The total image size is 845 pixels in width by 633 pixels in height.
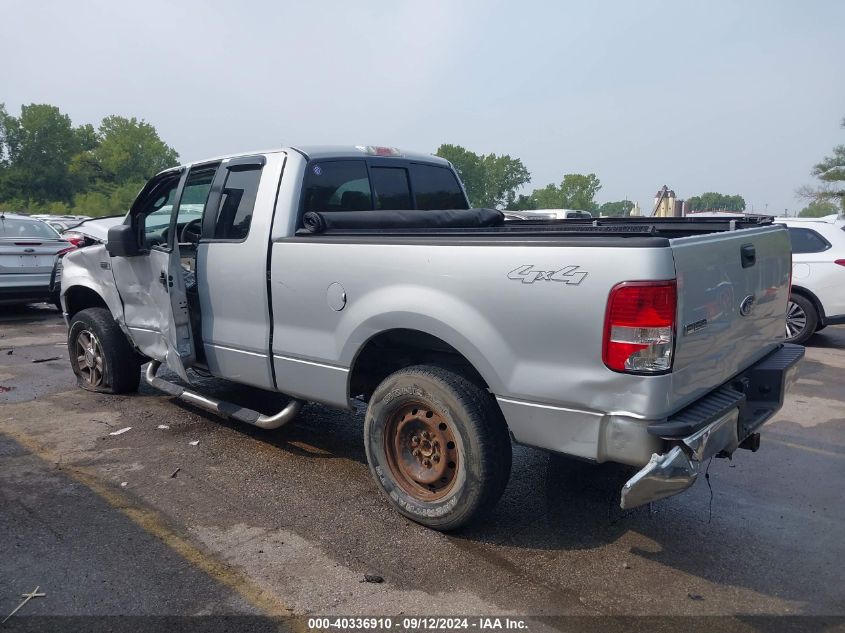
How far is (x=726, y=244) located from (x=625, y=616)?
1788 mm

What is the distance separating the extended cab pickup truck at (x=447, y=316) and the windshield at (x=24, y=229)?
7156mm

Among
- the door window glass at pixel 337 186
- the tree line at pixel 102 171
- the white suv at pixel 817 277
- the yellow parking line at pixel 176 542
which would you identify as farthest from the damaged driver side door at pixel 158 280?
the tree line at pixel 102 171

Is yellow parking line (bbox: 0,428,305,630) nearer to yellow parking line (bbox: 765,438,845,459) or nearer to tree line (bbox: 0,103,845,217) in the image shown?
yellow parking line (bbox: 765,438,845,459)

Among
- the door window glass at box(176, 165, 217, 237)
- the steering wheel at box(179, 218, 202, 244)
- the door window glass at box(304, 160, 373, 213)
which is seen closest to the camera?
the door window glass at box(304, 160, 373, 213)

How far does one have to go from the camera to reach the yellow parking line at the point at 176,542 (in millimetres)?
3020

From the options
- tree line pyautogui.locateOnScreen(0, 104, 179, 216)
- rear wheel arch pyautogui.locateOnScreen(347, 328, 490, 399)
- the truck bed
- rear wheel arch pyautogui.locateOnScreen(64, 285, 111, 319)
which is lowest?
rear wheel arch pyautogui.locateOnScreen(347, 328, 490, 399)

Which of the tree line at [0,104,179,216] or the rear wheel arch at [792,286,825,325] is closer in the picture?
the rear wheel arch at [792,286,825,325]

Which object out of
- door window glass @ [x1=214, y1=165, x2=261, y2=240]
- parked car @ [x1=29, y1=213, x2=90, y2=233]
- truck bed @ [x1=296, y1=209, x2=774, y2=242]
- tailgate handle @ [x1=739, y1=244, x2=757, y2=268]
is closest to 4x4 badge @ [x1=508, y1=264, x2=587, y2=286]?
truck bed @ [x1=296, y1=209, x2=774, y2=242]

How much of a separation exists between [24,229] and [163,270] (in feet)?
27.8

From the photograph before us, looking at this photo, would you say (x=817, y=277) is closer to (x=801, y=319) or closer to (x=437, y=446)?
(x=801, y=319)

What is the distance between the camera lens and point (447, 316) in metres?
3.35

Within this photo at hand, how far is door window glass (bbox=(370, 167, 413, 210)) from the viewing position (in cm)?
504

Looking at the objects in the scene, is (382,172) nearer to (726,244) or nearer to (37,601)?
(726,244)

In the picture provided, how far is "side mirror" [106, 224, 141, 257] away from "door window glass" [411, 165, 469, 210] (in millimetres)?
2168
